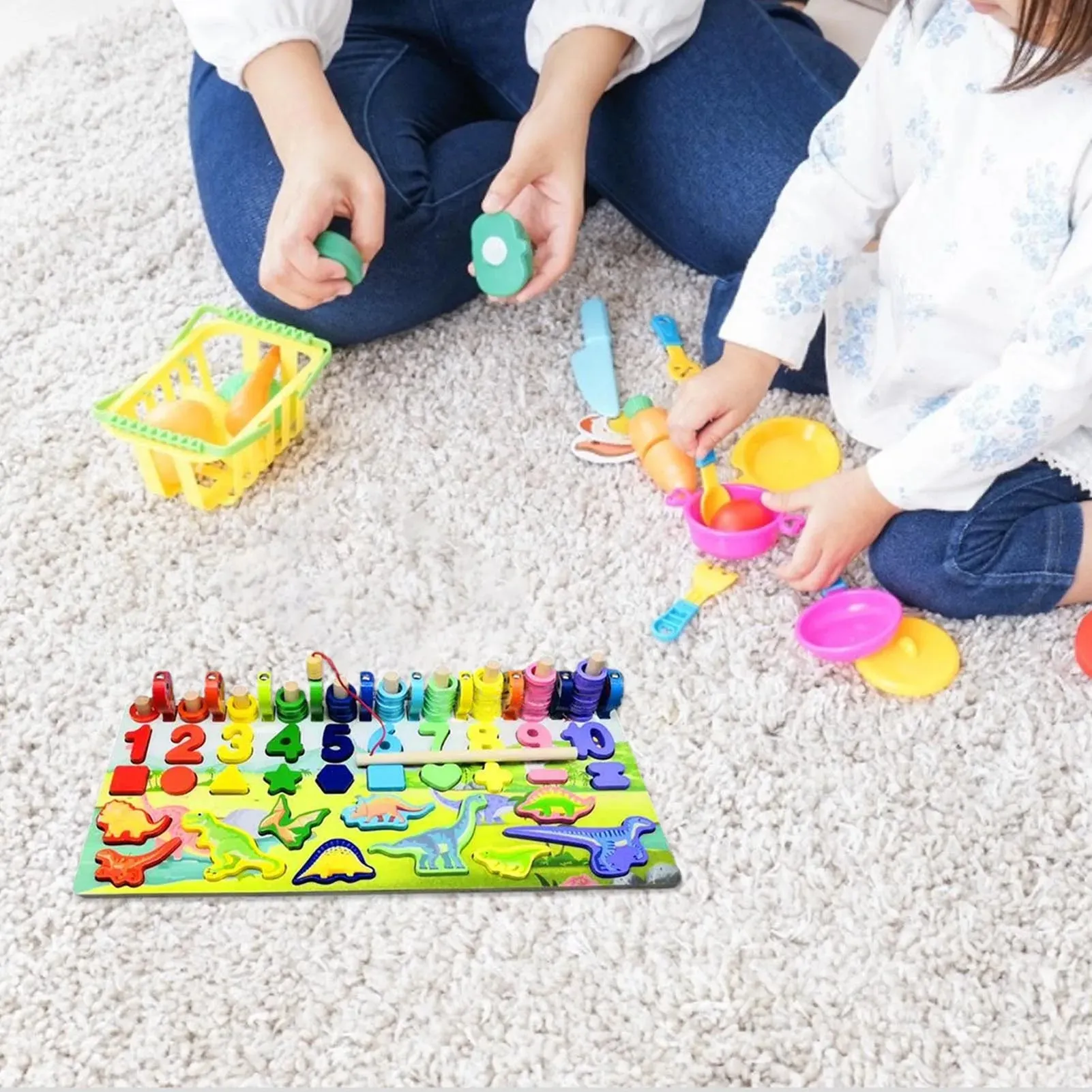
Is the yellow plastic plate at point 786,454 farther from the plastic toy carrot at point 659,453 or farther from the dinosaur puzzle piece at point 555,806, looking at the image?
the dinosaur puzzle piece at point 555,806

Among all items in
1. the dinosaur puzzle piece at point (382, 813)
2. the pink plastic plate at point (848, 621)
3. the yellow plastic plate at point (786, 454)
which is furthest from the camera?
the yellow plastic plate at point (786, 454)

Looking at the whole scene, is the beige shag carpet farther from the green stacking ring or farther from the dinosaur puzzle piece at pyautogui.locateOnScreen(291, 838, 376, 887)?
the green stacking ring

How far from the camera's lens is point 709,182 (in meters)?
1.04

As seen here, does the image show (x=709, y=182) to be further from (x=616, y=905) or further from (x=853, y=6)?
(x=616, y=905)

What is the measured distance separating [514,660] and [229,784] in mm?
198

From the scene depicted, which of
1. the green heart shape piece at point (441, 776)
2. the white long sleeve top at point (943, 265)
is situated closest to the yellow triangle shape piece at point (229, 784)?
the green heart shape piece at point (441, 776)

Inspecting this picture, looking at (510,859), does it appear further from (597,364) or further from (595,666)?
(597,364)

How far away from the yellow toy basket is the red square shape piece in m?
0.22

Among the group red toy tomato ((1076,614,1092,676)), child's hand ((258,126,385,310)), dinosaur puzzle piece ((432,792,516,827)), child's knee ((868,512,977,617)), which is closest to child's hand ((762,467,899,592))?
child's knee ((868,512,977,617))

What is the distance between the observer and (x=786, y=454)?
97 centimetres

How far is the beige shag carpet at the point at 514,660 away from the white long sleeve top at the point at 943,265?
14cm

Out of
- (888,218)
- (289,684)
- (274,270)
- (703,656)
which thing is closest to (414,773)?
(289,684)

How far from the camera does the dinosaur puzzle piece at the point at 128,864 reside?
699mm

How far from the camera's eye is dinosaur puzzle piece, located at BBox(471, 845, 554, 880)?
2.36 ft
